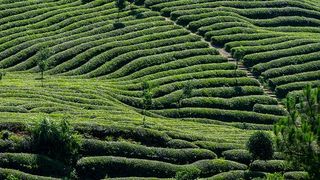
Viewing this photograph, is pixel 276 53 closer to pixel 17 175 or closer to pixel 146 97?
pixel 146 97

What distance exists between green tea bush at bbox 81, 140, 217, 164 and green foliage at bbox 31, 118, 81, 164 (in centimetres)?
174

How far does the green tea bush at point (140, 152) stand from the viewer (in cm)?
5331

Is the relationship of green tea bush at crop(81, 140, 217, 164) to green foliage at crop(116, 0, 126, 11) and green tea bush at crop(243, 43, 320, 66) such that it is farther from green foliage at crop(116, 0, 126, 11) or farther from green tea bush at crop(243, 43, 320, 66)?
green foliage at crop(116, 0, 126, 11)

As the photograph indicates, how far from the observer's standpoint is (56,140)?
2005 inches

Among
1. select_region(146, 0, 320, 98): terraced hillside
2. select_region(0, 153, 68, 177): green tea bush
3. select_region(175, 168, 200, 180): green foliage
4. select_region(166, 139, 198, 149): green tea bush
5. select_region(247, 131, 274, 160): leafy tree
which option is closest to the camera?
select_region(175, 168, 200, 180): green foliage

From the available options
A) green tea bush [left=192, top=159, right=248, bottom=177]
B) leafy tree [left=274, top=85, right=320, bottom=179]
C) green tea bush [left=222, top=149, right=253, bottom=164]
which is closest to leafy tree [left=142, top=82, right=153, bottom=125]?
green tea bush [left=222, top=149, right=253, bottom=164]

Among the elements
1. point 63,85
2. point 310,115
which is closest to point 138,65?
point 63,85

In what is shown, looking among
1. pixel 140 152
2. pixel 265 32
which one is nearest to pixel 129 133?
pixel 140 152

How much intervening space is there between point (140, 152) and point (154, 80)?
25.2 meters

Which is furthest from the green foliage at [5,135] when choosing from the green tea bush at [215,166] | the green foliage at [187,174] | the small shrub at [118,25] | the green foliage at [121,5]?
the green foliage at [121,5]

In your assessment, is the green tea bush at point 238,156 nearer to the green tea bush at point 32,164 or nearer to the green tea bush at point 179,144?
the green tea bush at point 179,144

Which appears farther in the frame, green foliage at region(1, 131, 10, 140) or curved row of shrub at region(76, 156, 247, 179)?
green foliage at region(1, 131, 10, 140)

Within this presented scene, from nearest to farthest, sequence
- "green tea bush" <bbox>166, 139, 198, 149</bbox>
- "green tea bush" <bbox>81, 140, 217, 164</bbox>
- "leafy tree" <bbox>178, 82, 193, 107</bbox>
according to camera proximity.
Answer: "green tea bush" <bbox>81, 140, 217, 164</bbox> → "green tea bush" <bbox>166, 139, 198, 149</bbox> → "leafy tree" <bbox>178, 82, 193, 107</bbox>

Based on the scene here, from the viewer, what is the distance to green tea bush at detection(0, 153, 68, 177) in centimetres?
4984
